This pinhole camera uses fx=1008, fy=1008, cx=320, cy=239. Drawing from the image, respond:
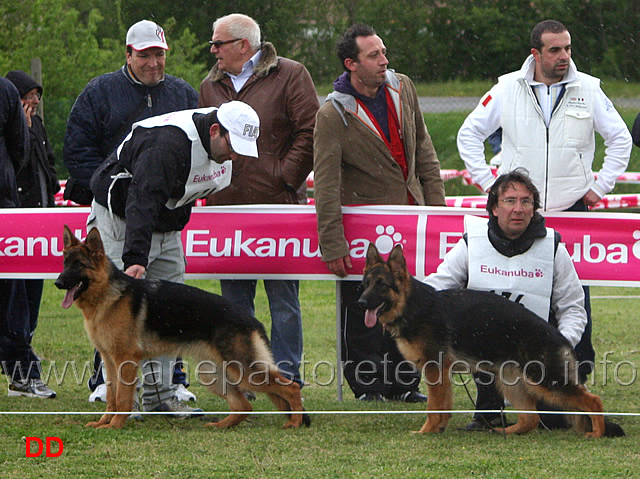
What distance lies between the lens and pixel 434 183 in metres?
6.15

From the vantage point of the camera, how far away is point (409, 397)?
6.00 m

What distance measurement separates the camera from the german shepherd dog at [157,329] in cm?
498

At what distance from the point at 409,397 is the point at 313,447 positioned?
1435 millimetres

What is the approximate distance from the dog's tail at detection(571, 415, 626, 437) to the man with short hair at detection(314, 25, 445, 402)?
4.33 ft

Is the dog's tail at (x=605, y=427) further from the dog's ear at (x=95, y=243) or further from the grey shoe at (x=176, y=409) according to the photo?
the dog's ear at (x=95, y=243)

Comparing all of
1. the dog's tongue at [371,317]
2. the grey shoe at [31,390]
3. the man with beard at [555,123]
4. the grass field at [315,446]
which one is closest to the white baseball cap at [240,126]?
the dog's tongue at [371,317]

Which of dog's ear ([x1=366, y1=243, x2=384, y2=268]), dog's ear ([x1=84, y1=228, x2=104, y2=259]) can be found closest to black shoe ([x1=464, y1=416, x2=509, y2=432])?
dog's ear ([x1=366, y1=243, x2=384, y2=268])

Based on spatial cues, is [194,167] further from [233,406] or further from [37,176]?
[37,176]

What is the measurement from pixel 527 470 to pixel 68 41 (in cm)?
1508

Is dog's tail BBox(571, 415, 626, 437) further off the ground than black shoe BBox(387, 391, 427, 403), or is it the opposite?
dog's tail BBox(571, 415, 626, 437)

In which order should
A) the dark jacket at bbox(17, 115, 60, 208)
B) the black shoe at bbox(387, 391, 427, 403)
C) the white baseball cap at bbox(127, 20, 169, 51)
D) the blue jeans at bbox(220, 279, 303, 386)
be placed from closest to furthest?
the white baseball cap at bbox(127, 20, 169, 51)
the black shoe at bbox(387, 391, 427, 403)
the blue jeans at bbox(220, 279, 303, 386)
the dark jacket at bbox(17, 115, 60, 208)

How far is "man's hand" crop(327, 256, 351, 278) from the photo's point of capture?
5.75 metres

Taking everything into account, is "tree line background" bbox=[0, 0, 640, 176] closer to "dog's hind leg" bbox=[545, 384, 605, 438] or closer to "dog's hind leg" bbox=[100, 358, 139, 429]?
"dog's hind leg" bbox=[100, 358, 139, 429]

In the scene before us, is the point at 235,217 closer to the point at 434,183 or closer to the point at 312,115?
the point at 312,115
